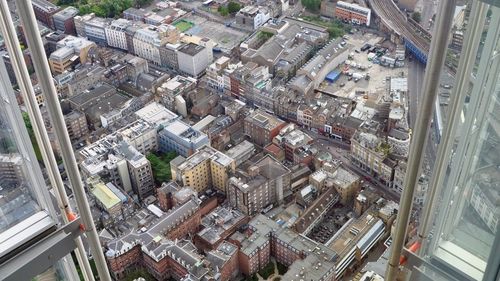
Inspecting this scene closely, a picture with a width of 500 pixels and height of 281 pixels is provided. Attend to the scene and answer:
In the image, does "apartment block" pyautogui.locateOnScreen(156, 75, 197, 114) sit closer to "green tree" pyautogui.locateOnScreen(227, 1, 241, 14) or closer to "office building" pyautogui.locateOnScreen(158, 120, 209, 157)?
"office building" pyautogui.locateOnScreen(158, 120, 209, 157)

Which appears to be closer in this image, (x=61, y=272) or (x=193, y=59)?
(x=61, y=272)

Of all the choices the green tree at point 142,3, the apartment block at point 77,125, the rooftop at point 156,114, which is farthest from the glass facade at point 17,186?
the green tree at point 142,3

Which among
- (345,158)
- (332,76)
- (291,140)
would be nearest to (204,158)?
(291,140)

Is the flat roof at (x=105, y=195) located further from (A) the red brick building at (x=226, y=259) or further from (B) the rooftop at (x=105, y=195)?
(A) the red brick building at (x=226, y=259)

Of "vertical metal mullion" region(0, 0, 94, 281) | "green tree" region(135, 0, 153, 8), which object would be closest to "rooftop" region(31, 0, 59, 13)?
"green tree" region(135, 0, 153, 8)

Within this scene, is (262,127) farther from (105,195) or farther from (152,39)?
(152,39)

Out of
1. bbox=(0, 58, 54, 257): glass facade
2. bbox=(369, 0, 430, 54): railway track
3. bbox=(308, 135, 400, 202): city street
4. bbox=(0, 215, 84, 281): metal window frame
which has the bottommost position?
bbox=(308, 135, 400, 202): city street

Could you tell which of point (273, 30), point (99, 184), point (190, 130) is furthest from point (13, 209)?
point (273, 30)
